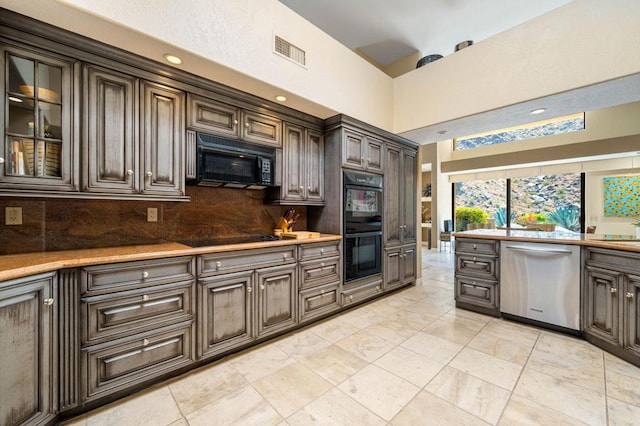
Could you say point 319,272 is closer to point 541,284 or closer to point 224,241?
point 224,241

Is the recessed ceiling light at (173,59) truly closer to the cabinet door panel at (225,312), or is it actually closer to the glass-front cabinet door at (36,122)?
the glass-front cabinet door at (36,122)

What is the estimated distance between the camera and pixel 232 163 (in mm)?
2453

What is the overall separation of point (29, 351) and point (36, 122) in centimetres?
136

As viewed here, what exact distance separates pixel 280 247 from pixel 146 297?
44.0 inches

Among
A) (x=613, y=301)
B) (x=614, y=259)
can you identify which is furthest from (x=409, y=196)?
(x=613, y=301)

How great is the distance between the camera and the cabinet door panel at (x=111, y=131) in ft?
5.84

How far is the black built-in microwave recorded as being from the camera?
7.50ft

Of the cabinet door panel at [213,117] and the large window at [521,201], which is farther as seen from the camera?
the large window at [521,201]

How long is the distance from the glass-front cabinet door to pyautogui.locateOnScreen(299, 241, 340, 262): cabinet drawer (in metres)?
1.89

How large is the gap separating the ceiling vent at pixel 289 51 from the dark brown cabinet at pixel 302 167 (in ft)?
2.14

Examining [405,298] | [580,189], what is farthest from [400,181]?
[580,189]

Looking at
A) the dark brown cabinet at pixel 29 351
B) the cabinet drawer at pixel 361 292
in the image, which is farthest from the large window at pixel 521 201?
the dark brown cabinet at pixel 29 351

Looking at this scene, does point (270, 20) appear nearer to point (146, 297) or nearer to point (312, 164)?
point (312, 164)

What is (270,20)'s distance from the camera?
234 centimetres
